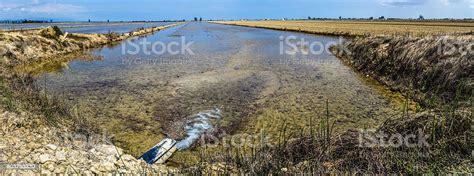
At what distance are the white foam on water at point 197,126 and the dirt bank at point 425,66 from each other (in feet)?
17.4

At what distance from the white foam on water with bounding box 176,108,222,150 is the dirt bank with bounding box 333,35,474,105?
5.31 meters

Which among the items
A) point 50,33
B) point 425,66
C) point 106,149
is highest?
point 50,33

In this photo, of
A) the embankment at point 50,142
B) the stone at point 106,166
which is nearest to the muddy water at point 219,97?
the embankment at point 50,142

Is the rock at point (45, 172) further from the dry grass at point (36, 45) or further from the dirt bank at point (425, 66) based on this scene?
the dry grass at point (36, 45)

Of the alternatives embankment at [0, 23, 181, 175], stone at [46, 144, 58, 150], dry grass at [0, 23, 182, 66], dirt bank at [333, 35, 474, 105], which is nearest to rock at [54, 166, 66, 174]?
embankment at [0, 23, 181, 175]

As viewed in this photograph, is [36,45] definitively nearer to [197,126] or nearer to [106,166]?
[197,126]

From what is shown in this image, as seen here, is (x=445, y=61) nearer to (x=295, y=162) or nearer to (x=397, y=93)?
(x=397, y=93)

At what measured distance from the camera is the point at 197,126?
9.07 m

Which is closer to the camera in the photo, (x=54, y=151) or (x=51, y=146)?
(x=54, y=151)

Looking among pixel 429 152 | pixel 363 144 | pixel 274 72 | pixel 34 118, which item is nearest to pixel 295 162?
pixel 363 144

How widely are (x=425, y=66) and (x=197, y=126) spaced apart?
29.9ft

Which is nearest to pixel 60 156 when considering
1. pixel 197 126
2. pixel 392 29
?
pixel 197 126

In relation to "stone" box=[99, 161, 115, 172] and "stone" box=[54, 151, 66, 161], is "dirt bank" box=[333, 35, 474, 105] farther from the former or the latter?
"stone" box=[54, 151, 66, 161]

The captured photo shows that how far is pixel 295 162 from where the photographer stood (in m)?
5.76
